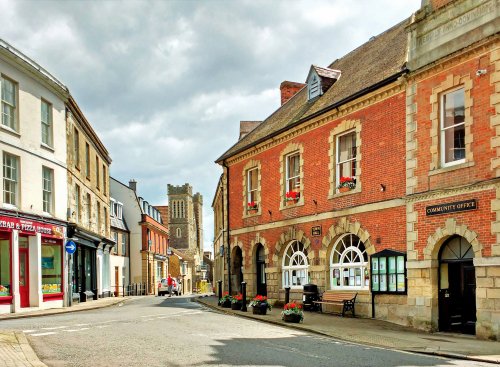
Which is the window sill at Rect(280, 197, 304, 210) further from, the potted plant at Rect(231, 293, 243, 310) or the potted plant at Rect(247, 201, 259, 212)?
the potted plant at Rect(231, 293, 243, 310)

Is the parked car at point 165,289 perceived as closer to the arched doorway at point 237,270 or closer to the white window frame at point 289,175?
the arched doorway at point 237,270

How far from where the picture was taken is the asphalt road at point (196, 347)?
401 inches

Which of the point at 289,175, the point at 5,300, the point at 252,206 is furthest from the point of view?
the point at 252,206

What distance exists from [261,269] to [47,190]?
10125 millimetres

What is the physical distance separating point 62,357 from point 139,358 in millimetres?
1423

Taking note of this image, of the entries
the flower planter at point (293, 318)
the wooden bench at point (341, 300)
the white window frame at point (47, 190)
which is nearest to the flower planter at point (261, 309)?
the wooden bench at point (341, 300)

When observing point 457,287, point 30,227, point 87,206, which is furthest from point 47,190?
point 457,287

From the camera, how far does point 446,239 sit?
16188mm

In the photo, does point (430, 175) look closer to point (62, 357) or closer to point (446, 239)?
point (446, 239)

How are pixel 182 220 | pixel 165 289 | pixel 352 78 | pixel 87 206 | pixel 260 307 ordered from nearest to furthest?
pixel 260 307 < pixel 352 78 < pixel 87 206 < pixel 165 289 < pixel 182 220

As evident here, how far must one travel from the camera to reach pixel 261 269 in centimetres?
2755

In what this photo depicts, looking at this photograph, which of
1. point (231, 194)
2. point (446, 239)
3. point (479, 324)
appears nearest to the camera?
point (479, 324)

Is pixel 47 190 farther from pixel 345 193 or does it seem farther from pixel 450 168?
pixel 450 168

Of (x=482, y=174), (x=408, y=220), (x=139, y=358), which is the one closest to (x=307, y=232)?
(x=408, y=220)
